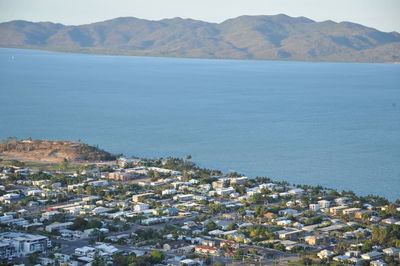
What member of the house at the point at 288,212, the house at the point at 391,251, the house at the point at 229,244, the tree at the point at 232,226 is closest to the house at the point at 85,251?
the house at the point at 229,244

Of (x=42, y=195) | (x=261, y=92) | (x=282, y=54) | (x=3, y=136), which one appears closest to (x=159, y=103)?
(x=261, y=92)

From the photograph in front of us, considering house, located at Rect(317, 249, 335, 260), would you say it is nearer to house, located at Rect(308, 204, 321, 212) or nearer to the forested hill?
house, located at Rect(308, 204, 321, 212)

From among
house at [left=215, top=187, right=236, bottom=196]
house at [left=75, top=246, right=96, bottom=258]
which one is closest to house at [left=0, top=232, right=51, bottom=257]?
house at [left=75, top=246, right=96, bottom=258]

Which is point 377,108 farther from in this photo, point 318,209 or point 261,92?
point 318,209

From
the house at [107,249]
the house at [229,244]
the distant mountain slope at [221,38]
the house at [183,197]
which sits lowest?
the house at [183,197]

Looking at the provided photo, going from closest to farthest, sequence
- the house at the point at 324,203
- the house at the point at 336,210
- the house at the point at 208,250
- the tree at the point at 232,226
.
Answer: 1. the house at the point at 208,250
2. the tree at the point at 232,226
3. the house at the point at 336,210
4. the house at the point at 324,203

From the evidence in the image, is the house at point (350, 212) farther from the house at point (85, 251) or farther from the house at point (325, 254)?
the house at point (85, 251)
